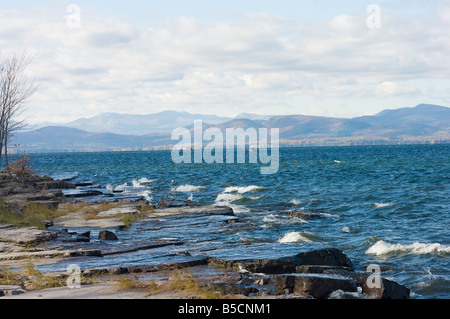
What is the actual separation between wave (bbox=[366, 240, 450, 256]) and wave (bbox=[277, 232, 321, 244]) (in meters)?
2.18

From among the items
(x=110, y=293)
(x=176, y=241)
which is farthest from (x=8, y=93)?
(x=110, y=293)

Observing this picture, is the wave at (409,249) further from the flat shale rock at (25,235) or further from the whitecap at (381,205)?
the whitecap at (381,205)

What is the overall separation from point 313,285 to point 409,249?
8.15m

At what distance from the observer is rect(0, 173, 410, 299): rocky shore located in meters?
9.91

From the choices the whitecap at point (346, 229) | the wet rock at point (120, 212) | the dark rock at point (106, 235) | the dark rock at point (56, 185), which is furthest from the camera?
the dark rock at point (56, 185)

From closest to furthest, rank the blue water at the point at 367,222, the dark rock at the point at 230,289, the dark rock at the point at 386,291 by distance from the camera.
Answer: the dark rock at the point at 230,289 < the dark rock at the point at 386,291 < the blue water at the point at 367,222

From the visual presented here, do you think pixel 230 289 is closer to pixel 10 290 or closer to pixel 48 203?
pixel 10 290

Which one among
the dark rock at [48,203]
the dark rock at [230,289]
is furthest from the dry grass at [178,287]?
the dark rock at [48,203]

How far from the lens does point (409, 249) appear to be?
1702cm

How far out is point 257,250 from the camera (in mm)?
14547

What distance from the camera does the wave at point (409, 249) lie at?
656 inches

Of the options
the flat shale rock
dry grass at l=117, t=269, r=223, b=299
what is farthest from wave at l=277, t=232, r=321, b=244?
dry grass at l=117, t=269, r=223, b=299

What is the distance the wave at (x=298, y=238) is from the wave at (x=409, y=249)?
2184 millimetres

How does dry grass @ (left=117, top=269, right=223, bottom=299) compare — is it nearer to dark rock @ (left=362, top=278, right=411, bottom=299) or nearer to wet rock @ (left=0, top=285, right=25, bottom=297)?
wet rock @ (left=0, top=285, right=25, bottom=297)
